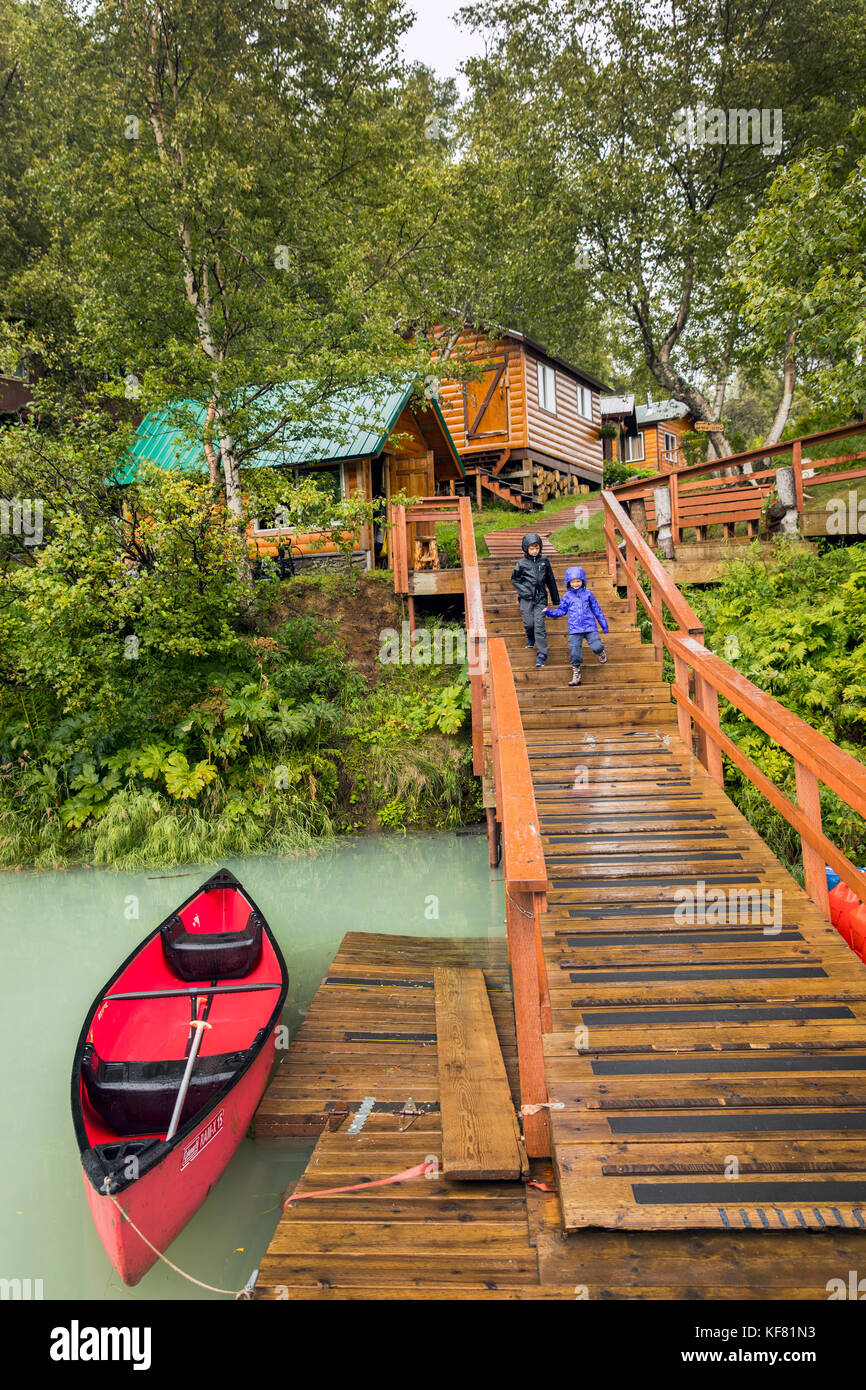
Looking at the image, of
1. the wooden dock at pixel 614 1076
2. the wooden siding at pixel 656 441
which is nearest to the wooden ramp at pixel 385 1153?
the wooden dock at pixel 614 1076

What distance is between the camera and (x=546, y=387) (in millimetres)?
23531

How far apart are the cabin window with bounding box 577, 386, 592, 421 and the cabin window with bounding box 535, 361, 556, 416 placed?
94.2 inches

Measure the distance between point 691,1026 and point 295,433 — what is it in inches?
412

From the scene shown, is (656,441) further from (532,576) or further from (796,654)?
(796,654)

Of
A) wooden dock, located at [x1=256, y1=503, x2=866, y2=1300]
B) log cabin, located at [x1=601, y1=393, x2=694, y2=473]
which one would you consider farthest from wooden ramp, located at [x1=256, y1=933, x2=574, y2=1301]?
log cabin, located at [x1=601, y1=393, x2=694, y2=473]

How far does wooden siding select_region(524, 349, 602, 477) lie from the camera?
22.4 m

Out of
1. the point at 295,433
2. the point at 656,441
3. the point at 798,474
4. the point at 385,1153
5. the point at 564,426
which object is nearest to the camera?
the point at 385,1153

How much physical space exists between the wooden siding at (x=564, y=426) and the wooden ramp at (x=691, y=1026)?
61.4 feet

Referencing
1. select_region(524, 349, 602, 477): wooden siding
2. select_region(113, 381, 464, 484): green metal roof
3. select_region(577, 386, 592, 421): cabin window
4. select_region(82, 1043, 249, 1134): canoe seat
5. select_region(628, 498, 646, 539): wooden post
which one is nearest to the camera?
select_region(82, 1043, 249, 1134): canoe seat

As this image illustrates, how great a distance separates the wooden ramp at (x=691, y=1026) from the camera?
2.68 metres

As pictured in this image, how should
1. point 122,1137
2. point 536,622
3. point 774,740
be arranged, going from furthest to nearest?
point 536,622 → point 774,740 → point 122,1137

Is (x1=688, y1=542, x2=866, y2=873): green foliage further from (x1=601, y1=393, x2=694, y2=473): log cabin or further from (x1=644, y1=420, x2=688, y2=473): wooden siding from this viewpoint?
(x1=644, y1=420, x2=688, y2=473): wooden siding

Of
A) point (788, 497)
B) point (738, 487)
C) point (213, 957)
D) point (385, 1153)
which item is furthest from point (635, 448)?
point (385, 1153)
